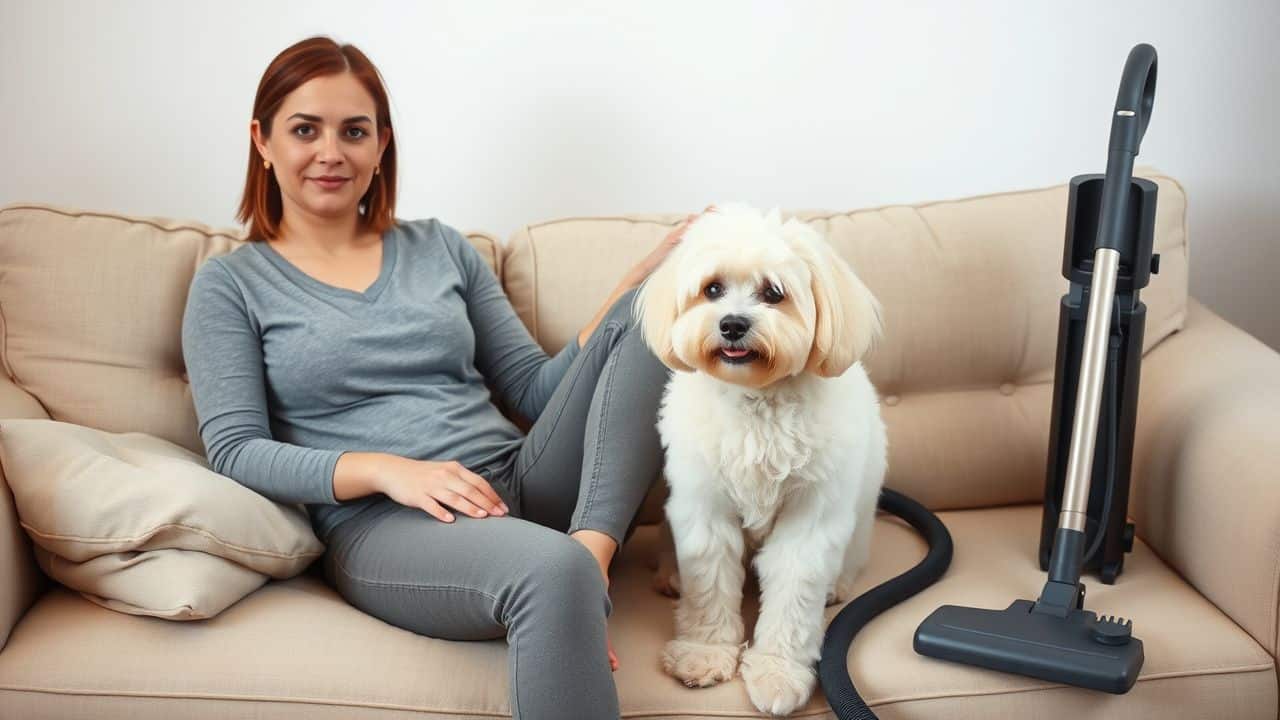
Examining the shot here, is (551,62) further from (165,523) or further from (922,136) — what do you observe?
(165,523)

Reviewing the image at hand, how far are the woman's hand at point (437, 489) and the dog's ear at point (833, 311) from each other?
0.52 meters

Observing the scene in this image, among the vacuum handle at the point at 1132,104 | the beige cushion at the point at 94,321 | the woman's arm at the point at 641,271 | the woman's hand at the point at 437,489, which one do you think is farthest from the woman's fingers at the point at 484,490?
the vacuum handle at the point at 1132,104

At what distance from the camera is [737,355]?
1.46 m

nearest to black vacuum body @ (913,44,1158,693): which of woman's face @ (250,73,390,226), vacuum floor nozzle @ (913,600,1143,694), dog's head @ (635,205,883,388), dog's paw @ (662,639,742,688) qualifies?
vacuum floor nozzle @ (913,600,1143,694)

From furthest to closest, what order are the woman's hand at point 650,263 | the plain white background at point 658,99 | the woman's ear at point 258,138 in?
1. the plain white background at point 658,99
2. the woman's hand at point 650,263
3. the woman's ear at point 258,138

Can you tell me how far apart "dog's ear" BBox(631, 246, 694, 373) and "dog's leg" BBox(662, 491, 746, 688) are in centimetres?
23

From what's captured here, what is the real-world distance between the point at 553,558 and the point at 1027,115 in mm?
1658

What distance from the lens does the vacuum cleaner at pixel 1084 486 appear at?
1.51 meters

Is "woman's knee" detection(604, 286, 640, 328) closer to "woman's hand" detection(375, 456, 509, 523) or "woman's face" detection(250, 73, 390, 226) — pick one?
"woman's hand" detection(375, 456, 509, 523)

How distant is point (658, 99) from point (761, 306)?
3.57 feet

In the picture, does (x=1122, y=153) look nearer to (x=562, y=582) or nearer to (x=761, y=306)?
(x=761, y=306)

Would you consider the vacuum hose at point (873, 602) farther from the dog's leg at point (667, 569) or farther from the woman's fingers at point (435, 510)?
the woman's fingers at point (435, 510)

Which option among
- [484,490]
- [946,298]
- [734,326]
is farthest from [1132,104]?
[484,490]

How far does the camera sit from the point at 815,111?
245 centimetres
